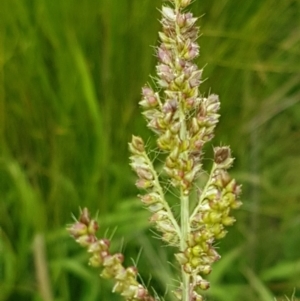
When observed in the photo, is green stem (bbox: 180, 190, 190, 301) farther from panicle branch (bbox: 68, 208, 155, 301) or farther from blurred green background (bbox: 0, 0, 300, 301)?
blurred green background (bbox: 0, 0, 300, 301)

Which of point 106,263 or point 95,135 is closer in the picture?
point 106,263

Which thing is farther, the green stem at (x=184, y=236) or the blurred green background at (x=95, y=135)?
the blurred green background at (x=95, y=135)

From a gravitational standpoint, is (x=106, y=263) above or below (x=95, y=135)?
below

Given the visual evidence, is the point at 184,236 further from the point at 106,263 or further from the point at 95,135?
the point at 95,135

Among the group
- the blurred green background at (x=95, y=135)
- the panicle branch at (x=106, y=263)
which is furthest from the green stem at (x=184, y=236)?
the blurred green background at (x=95, y=135)

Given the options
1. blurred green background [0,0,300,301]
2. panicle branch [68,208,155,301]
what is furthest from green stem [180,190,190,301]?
blurred green background [0,0,300,301]

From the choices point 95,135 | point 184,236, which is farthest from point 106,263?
point 95,135

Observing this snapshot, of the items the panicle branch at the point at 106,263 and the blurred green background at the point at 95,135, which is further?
the blurred green background at the point at 95,135

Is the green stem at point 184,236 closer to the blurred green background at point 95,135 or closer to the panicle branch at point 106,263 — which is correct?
the panicle branch at point 106,263

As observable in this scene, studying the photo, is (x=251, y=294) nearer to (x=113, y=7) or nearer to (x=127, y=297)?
(x=113, y=7)

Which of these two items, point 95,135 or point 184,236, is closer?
point 184,236
